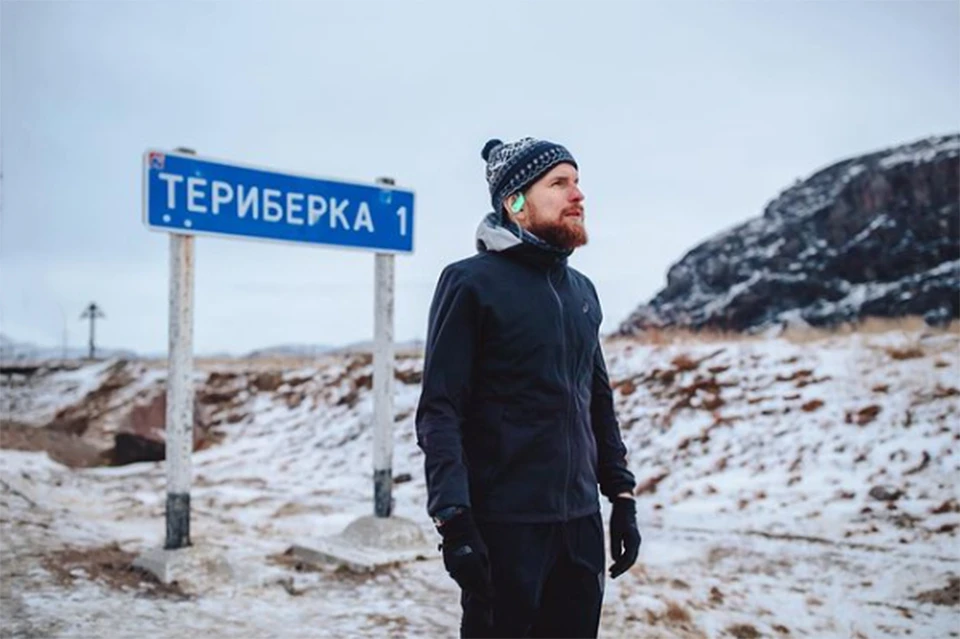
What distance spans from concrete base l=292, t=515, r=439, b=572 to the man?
131 inches

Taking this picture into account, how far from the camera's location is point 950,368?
8750mm

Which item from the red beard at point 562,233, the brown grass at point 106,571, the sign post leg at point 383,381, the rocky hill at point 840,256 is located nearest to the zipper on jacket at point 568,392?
the red beard at point 562,233

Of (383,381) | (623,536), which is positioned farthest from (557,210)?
(383,381)

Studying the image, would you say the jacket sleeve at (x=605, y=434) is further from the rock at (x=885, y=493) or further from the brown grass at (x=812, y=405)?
the brown grass at (x=812, y=405)

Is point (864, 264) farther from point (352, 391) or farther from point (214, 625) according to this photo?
point (214, 625)

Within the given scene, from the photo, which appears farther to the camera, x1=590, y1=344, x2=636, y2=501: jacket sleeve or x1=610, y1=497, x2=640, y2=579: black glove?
x1=590, y1=344, x2=636, y2=501: jacket sleeve

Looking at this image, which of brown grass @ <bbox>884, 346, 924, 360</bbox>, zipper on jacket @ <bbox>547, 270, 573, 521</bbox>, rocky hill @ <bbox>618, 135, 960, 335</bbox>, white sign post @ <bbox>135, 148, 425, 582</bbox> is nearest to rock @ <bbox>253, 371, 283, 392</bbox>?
white sign post @ <bbox>135, 148, 425, 582</bbox>

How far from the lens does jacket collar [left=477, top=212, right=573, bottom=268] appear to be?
2.52 metres

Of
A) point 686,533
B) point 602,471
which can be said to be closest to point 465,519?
point 602,471

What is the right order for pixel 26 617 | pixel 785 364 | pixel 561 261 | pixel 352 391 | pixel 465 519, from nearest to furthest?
pixel 465 519, pixel 561 261, pixel 26 617, pixel 785 364, pixel 352 391

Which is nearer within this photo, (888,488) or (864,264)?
(888,488)

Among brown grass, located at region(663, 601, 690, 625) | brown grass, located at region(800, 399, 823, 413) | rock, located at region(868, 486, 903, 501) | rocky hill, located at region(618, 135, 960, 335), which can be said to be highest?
rocky hill, located at region(618, 135, 960, 335)

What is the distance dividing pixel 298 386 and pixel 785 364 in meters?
8.61

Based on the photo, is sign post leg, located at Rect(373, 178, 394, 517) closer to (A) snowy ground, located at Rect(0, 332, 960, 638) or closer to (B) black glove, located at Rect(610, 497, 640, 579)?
(A) snowy ground, located at Rect(0, 332, 960, 638)
